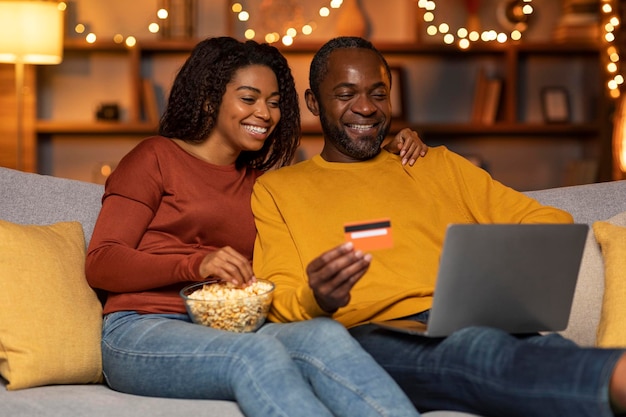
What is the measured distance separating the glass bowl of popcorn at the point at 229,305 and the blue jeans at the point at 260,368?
35 mm

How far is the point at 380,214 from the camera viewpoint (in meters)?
2.09

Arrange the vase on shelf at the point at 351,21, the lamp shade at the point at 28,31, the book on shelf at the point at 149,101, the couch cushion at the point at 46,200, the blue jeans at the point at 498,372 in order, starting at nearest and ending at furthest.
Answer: the blue jeans at the point at 498,372 → the couch cushion at the point at 46,200 → the lamp shade at the point at 28,31 → the book on shelf at the point at 149,101 → the vase on shelf at the point at 351,21

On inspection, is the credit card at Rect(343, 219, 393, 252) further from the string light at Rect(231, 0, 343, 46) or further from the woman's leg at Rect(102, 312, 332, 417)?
the string light at Rect(231, 0, 343, 46)

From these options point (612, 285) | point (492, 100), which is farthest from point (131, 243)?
point (492, 100)

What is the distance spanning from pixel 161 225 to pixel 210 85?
39cm

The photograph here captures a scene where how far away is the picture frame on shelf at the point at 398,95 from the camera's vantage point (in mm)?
4715

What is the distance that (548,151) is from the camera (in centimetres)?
497

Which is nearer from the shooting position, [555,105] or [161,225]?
[161,225]

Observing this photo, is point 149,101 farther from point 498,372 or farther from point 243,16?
point 498,372

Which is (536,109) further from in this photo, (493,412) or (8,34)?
(493,412)

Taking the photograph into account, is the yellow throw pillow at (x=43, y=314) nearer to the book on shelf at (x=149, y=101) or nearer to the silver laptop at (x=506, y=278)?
the silver laptop at (x=506, y=278)

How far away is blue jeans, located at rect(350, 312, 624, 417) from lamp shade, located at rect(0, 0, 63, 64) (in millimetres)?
2928

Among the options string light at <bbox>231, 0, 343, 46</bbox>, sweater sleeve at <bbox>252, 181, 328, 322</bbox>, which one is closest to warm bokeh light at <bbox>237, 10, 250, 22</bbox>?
string light at <bbox>231, 0, 343, 46</bbox>

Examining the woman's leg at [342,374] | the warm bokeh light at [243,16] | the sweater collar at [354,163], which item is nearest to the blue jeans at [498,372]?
the woman's leg at [342,374]
